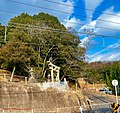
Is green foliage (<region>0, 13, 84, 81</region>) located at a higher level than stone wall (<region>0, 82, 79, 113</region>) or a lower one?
higher

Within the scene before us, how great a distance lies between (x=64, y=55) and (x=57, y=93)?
10206 mm

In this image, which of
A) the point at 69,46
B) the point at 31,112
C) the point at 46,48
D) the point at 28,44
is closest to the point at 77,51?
the point at 69,46

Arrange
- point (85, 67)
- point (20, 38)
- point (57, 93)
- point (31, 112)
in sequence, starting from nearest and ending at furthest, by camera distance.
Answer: point (31, 112) → point (57, 93) → point (20, 38) → point (85, 67)

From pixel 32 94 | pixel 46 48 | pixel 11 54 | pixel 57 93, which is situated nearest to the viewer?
pixel 32 94

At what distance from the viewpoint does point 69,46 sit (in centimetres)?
3466

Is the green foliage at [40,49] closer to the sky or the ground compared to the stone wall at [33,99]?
closer to the sky

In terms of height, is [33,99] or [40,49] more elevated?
[40,49]

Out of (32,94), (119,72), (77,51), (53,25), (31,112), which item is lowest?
(31,112)

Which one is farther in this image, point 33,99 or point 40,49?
point 40,49

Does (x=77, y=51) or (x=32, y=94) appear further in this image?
(x=77, y=51)

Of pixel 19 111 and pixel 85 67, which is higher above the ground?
pixel 85 67

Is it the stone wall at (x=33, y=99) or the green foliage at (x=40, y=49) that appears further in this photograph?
the green foliage at (x=40, y=49)

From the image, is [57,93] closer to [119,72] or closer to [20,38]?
[20,38]

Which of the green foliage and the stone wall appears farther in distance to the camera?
the green foliage
